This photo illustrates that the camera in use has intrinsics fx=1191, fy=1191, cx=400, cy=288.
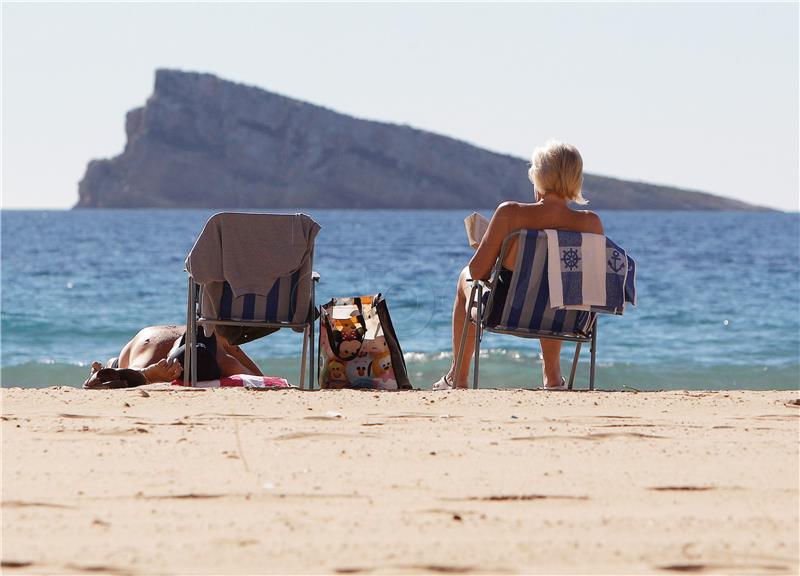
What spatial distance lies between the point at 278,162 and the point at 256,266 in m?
108

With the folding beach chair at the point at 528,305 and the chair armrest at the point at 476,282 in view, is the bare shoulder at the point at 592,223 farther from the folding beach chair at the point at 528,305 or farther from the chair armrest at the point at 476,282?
the chair armrest at the point at 476,282

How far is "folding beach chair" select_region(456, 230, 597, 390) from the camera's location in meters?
4.83

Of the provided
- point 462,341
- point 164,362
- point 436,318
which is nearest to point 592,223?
point 462,341

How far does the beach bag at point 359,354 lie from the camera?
16.8 ft

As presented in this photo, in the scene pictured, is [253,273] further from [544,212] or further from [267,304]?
[544,212]

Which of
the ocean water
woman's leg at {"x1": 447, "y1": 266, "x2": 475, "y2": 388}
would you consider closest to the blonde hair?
woman's leg at {"x1": 447, "y1": 266, "x2": 475, "y2": 388}

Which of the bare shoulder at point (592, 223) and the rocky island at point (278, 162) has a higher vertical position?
the rocky island at point (278, 162)

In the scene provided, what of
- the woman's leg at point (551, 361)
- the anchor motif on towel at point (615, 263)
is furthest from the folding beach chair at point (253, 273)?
the anchor motif on towel at point (615, 263)

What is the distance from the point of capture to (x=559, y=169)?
16.0 feet

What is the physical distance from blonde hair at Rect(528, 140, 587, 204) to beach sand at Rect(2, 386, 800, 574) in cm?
107

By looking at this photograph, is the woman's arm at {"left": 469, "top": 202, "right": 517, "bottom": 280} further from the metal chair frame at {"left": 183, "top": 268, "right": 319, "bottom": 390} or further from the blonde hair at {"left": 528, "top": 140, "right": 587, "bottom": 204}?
the metal chair frame at {"left": 183, "top": 268, "right": 319, "bottom": 390}

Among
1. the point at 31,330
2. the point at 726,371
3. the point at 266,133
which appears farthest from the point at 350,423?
the point at 266,133

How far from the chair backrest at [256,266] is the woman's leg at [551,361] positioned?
105 cm

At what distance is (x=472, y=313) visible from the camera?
5.23m
